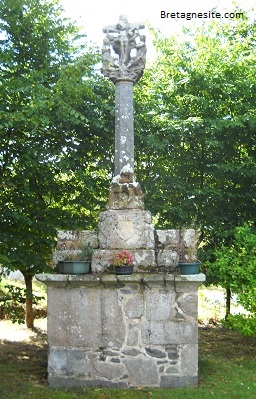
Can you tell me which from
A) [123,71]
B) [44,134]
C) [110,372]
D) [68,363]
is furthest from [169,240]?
[44,134]

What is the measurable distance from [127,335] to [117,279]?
0.84 m

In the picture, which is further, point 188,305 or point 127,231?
point 127,231

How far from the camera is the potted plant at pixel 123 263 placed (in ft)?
20.2

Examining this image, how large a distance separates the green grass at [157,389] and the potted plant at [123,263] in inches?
66.3

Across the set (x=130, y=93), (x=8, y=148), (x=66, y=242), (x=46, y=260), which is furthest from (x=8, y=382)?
(x=130, y=93)

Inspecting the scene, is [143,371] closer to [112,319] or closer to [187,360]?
[187,360]

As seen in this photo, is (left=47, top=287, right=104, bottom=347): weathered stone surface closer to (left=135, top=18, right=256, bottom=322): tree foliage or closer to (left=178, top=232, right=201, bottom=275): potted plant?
(left=178, top=232, right=201, bottom=275): potted plant

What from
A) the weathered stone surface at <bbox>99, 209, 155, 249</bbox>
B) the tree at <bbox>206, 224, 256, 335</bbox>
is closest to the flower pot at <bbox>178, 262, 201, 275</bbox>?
the weathered stone surface at <bbox>99, 209, 155, 249</bbox>

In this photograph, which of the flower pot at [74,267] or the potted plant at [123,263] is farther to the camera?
the flower pot at [74,267]

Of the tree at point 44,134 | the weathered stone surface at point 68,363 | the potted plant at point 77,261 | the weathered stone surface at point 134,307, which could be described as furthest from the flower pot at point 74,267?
the tree at point 44,134

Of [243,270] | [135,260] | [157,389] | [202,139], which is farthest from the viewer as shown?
[202,139]

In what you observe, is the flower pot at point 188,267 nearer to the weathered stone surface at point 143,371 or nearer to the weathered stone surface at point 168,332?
the weathered stone surface at point 168,332

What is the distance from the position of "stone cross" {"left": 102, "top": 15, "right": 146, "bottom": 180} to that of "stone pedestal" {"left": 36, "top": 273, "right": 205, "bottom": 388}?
1952 millimetres

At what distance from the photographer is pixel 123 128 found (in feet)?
23.4
